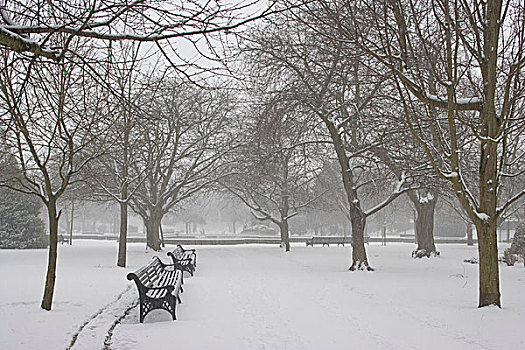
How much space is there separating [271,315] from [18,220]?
2487cm

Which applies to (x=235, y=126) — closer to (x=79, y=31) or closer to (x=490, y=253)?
(x=490, y=253)

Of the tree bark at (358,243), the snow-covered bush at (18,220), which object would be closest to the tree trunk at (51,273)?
the tree bark at (358,243)

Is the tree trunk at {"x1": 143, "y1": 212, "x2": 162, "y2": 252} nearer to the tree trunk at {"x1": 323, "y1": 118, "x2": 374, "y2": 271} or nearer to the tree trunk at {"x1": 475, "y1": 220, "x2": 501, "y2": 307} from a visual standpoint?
the tree trunk at {"x1": 323, "y1": 118, "x2": 374, "y2": 271}

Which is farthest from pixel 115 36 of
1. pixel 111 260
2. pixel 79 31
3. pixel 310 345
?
pixel 111 260

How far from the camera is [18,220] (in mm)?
29812

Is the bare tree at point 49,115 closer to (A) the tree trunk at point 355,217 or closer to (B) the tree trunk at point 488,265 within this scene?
(B) the tree trunk at point 488,265

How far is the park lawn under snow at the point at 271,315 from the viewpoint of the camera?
289 inches

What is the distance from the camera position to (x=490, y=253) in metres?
9.64

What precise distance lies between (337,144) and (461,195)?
29.6 ft

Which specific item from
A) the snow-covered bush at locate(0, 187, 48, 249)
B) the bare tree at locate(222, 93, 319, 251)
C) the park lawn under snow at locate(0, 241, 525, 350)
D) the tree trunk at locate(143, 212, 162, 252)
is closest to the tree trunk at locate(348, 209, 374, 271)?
the park lawn under snow at locate(0, 241, 525, 350)

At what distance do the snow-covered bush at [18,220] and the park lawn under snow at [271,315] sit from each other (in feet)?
49.2

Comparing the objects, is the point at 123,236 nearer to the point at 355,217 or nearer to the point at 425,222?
the point at 355,217

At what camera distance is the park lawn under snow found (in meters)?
7.35

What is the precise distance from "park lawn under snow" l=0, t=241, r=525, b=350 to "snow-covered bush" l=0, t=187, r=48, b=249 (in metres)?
15.0
